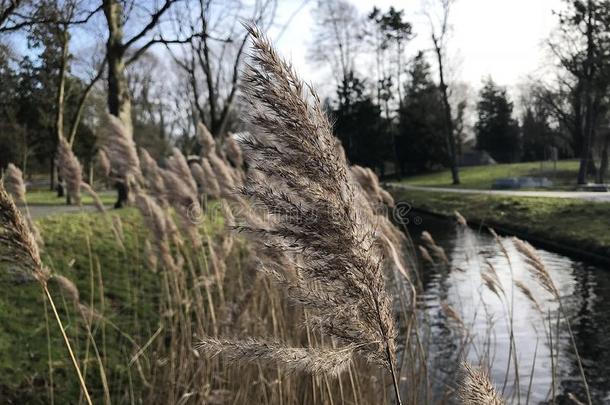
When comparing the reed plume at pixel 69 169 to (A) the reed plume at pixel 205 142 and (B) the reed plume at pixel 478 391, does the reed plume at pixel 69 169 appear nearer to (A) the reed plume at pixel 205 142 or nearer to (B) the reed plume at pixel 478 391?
(A) the reed plume at pixel 205 142

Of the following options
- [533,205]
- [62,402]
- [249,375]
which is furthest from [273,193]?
[533,205]

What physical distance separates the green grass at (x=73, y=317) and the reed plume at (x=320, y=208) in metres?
3.19

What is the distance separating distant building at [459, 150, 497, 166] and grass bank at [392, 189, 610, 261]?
122 feet

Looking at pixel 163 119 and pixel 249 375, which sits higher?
pixel 163 119

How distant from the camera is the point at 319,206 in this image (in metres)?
1.37

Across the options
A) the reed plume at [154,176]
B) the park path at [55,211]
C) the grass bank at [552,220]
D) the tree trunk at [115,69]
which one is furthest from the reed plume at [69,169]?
the tree trunk at [115,69]

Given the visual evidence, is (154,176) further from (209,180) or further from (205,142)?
(209,180)

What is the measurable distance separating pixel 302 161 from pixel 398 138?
166ft

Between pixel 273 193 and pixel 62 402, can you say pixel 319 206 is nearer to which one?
pixel 273 193

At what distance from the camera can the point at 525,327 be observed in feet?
26.1

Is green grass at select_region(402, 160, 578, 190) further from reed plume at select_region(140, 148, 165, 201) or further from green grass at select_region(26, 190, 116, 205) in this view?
reed plume at select_region(140, 148, 165, 201)

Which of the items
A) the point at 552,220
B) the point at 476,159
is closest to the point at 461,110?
the point at 476,159

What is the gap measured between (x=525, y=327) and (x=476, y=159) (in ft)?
178

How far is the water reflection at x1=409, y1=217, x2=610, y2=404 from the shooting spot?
5.95 m
